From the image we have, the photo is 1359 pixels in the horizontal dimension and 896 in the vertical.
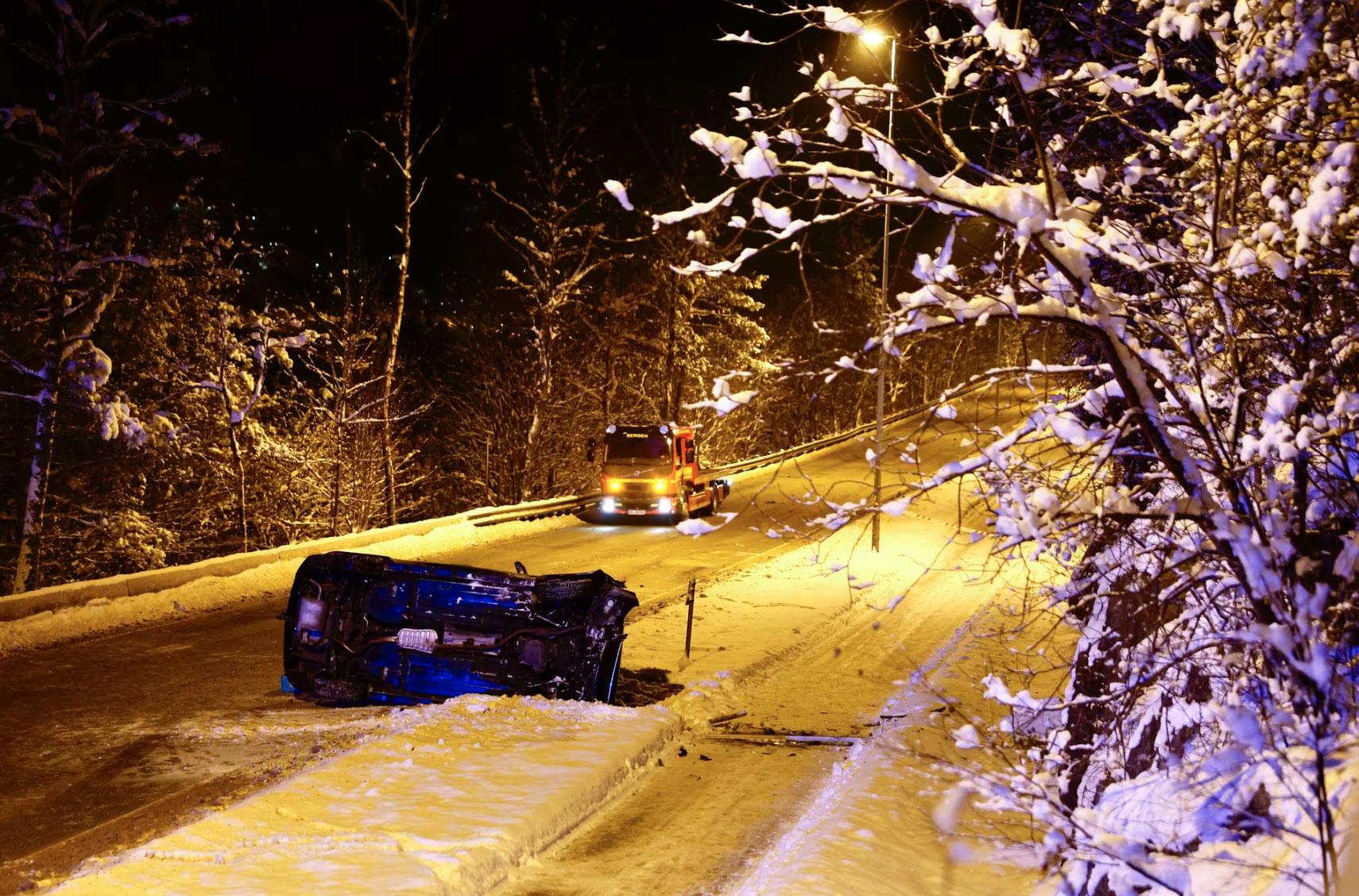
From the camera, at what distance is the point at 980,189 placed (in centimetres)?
423

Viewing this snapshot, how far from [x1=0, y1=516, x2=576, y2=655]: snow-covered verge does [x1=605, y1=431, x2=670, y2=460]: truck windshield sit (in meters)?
5.85

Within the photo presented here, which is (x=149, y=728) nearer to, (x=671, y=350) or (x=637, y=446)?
(x=637, y=446)

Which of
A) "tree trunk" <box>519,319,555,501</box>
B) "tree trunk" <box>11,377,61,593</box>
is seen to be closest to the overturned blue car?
"tree trunk" <box>11,377,61,593</box>

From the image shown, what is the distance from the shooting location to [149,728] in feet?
32.0

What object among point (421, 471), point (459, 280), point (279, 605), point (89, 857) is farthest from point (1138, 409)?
point (459, 280)

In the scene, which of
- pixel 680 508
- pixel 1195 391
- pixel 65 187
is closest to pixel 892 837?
pixel 1195 391

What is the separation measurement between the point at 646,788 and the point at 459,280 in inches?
1544

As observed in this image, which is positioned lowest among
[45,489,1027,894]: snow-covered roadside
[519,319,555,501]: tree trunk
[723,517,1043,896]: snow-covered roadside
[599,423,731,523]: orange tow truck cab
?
[723,517,1043,896]: snow-covered roadside

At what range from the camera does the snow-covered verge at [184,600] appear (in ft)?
41.6

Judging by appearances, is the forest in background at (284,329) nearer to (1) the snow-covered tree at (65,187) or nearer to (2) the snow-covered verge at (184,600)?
(1) the snow-covered tree at (65,187)

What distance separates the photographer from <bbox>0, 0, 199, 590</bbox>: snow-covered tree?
1773cm

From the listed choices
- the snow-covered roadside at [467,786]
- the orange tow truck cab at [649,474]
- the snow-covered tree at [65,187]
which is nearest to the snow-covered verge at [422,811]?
the snow-covered roadside at [467,786]

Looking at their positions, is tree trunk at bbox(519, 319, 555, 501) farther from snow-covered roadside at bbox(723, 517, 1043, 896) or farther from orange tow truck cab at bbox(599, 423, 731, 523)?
snow-covered roadside at bbox(723, 517, 1043, 896)

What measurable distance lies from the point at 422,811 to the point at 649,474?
62.2 feet
